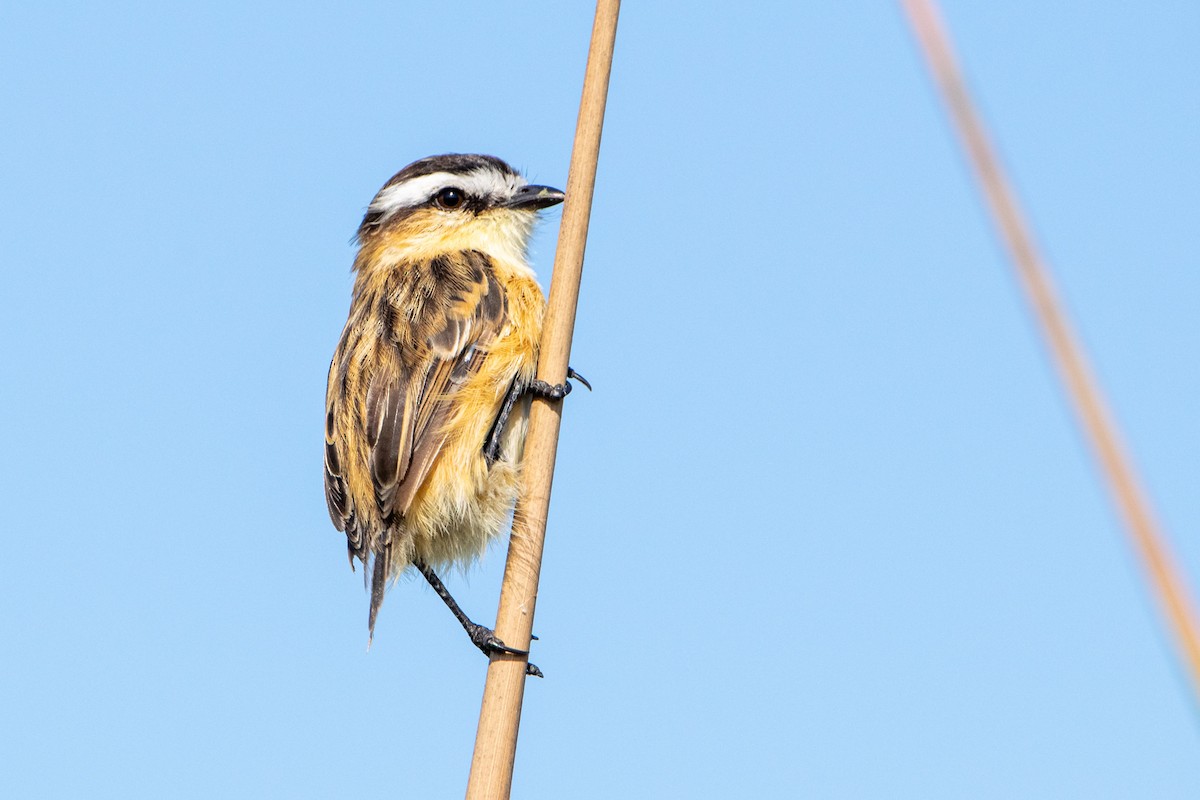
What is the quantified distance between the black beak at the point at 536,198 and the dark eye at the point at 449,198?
288 mm

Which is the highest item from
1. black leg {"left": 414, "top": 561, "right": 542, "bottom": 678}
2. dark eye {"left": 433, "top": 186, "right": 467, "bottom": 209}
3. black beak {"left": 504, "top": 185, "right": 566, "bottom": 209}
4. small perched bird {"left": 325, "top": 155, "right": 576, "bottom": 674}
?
dark eye {"left": 433, "top": 186, "right": 467, "bottom": 209}

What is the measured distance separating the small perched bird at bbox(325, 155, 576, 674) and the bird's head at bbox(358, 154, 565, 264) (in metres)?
0.28

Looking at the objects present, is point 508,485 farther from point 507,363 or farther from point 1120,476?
point 1120,476

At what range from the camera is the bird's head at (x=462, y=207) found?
21.4 ft

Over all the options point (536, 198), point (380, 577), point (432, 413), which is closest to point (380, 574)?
point (380, 577)

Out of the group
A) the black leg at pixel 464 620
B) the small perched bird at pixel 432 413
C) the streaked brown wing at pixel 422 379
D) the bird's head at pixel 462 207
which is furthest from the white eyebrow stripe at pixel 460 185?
the black leg at pixel 464 620

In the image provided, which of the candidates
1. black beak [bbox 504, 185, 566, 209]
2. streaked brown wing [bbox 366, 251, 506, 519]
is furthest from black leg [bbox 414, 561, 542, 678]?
black beak [bbox 504, 185, 566, 209]

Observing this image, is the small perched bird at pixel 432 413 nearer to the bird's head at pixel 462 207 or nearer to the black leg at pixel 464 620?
the black leg at pixel 464 620

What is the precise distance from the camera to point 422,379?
18.0 ft

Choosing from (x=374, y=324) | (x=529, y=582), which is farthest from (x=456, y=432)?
(x=529, y=582)

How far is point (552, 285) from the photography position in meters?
4.42

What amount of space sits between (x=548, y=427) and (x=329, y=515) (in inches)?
68.6

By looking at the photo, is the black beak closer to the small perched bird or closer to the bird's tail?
the small perched bird

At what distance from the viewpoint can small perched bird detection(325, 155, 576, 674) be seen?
17.6 ft
